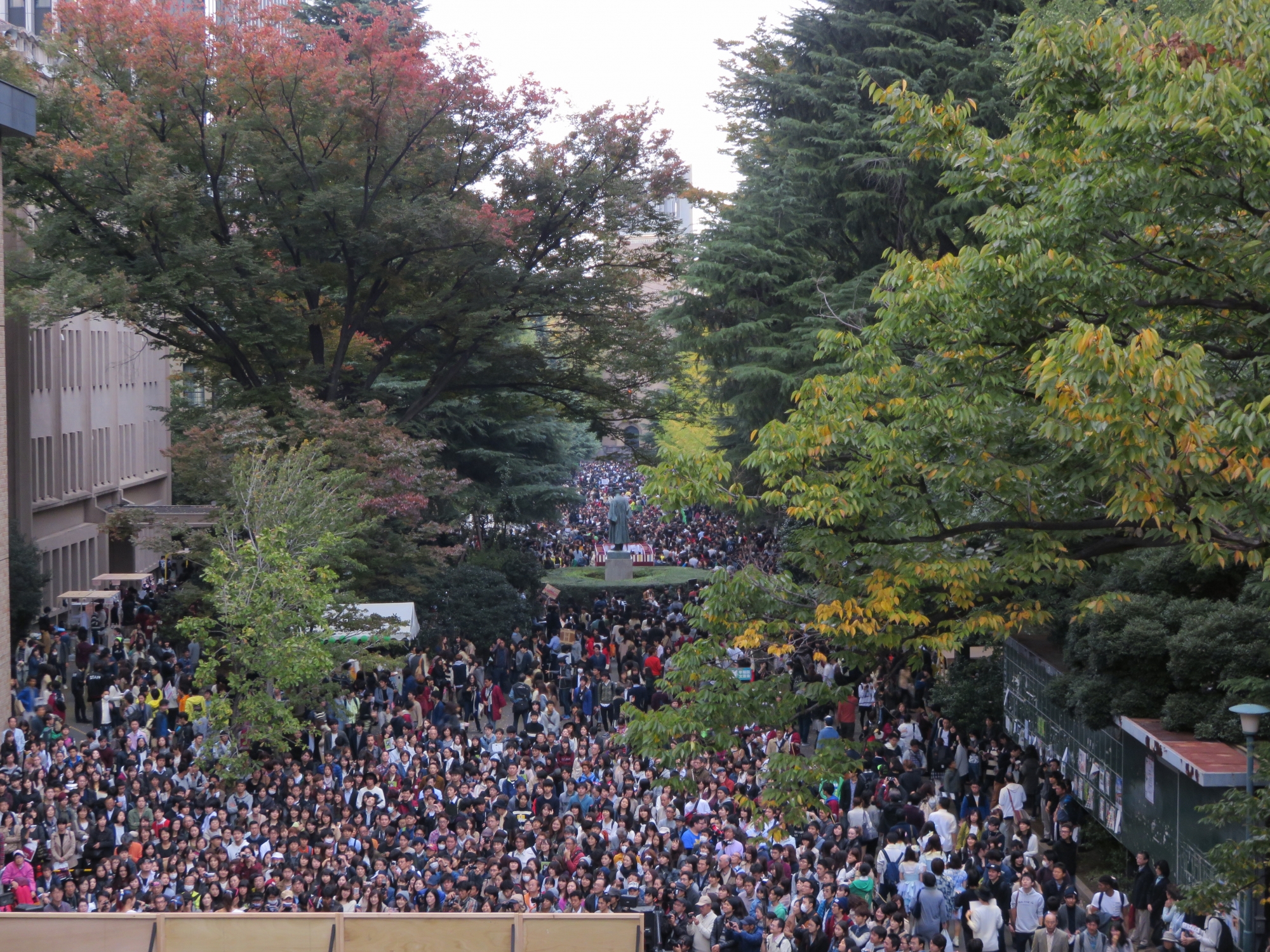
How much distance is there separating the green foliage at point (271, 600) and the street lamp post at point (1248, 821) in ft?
41.1

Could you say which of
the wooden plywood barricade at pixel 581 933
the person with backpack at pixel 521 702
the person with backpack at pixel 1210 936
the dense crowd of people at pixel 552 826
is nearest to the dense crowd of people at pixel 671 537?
the person with backpack at pixel 521 702

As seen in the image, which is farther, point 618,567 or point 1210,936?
point 618,567

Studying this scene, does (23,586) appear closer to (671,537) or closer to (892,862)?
(892,862)

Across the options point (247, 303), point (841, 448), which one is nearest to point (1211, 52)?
point (841, 448)

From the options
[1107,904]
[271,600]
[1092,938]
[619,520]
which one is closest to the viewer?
[1092,938]

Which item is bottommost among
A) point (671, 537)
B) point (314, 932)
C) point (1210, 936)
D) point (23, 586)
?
point (1210, 936)

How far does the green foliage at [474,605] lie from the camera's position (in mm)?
29672

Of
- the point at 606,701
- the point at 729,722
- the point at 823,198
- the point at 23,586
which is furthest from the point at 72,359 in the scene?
the point at 729,722

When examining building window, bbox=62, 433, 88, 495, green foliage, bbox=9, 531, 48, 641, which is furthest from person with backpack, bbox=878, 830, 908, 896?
building window, bbox=62, 433, 88, 495

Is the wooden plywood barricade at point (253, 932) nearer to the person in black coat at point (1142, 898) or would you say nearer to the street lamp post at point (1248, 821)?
the street lamp post at point (1248, 821)

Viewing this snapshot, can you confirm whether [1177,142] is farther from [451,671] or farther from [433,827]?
[451,671]

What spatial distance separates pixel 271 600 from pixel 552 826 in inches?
271

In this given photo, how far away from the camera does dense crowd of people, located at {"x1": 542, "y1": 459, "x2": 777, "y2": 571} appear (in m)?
42.1

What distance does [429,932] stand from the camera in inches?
382
